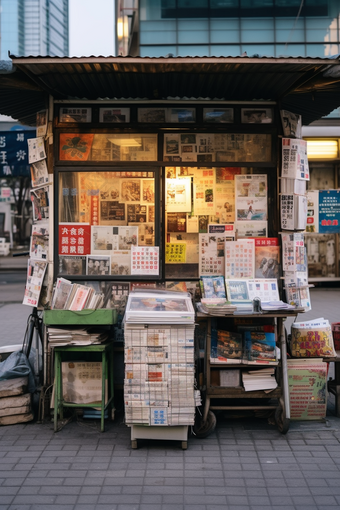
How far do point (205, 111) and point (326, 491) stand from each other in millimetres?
3959

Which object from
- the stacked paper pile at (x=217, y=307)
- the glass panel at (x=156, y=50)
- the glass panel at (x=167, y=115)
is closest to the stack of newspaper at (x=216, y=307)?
the stacked paper pile at (x=217, y=307)

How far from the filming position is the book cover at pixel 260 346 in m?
4.98

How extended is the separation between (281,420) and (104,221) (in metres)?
2.85

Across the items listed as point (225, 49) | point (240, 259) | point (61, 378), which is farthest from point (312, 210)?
point (225, 49)

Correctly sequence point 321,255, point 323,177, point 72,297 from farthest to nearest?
point 321,255 < point 323,177 < point 72,297

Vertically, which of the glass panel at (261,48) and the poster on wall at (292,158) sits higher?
the glass panel at (261,48)

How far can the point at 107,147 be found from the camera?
19.1 ft

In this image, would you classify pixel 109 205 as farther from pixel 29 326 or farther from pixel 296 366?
pixel 296 366

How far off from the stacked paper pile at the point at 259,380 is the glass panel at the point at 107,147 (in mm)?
2564

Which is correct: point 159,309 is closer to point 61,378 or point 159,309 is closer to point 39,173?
point 61,378

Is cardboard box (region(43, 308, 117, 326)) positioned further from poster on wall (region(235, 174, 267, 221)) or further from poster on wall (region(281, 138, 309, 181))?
poster on wall (region(281, 138, 309, 181))

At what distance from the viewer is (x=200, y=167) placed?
5.82m

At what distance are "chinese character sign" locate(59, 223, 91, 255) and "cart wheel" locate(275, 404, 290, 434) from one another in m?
2.64

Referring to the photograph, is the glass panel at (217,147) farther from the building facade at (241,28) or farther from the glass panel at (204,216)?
the building facade at (241,28)
